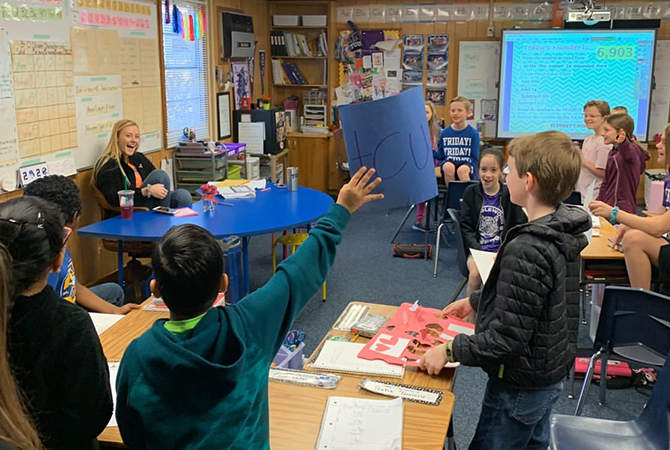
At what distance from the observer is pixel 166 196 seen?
457 cm

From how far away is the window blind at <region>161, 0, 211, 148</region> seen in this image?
564 cm

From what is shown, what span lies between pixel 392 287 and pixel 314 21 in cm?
403

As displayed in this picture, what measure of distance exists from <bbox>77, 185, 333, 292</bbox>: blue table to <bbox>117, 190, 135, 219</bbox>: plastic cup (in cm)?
4

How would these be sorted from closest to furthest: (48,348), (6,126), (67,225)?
(48,348) < (67,225) < (6,126)

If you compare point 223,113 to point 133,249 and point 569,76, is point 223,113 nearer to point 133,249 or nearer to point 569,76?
point 133,249

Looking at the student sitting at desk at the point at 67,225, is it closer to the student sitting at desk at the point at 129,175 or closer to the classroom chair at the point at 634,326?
the student sitting at desk at the point at 129,175

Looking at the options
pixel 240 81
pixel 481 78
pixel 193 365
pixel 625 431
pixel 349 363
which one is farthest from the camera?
pixel 481 78

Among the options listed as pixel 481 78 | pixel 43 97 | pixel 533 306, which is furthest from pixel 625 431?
pixel 481 78

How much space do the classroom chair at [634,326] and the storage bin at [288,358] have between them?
1.19 metres

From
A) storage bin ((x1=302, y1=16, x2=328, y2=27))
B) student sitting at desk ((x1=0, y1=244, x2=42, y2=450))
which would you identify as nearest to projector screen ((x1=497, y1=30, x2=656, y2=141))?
storage bin ((x1=302, y1=16, x2=328, y2=27))

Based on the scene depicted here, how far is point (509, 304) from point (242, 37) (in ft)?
18.7

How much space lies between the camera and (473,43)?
732cm

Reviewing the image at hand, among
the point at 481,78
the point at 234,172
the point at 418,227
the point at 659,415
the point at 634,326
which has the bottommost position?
the point at 418,227

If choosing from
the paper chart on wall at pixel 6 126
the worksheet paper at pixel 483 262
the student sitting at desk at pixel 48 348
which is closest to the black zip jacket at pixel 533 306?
the worksheet paper at pixel 483 262
